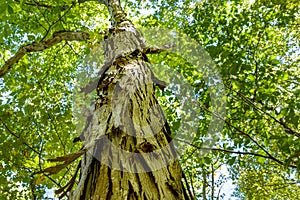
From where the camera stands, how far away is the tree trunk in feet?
4.11

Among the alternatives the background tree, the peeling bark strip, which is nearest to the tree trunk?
the background tree

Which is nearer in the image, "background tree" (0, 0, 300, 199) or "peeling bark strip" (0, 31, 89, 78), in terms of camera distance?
"background tree" (0, 0, 300, 199)

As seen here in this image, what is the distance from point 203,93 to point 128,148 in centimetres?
371

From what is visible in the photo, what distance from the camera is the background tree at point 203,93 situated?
3715 mm

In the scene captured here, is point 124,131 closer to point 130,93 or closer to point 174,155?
point 174,155

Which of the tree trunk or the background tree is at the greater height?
the background tree

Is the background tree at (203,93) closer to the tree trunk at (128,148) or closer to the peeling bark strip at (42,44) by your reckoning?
the peeling bark strip at (42,44)

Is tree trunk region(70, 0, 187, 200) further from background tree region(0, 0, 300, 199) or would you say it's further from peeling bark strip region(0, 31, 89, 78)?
peeling bark strip region(0, 31, 89, 78)

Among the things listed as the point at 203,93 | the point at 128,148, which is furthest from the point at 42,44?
the point at 128,148

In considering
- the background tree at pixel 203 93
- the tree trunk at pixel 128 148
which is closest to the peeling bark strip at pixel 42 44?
the background tree at pixel 203 93

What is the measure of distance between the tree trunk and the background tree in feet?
2.98

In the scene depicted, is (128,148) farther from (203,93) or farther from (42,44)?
(42,44)

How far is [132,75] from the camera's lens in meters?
2.31

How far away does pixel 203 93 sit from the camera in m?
4.95
